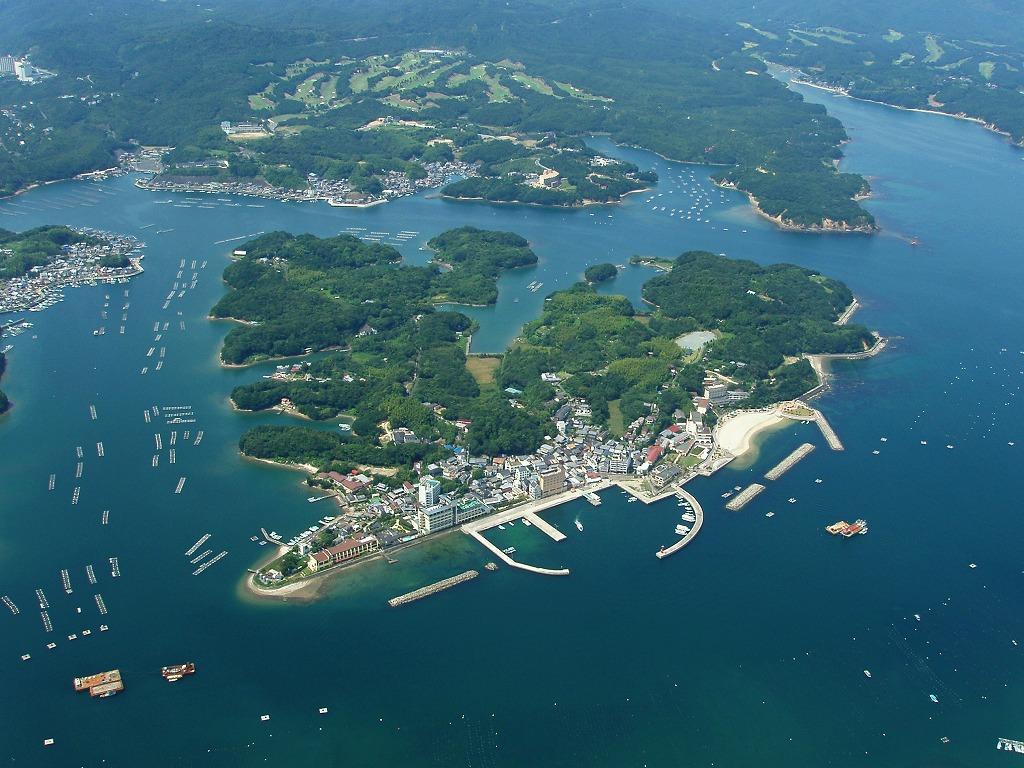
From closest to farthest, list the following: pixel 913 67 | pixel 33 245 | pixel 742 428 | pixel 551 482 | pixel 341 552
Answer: pixel 341 552 → pixel 551 482 → pixel 742 428 → pixel 33 245 → pixel 913 67

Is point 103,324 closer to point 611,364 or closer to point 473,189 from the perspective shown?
point 611,364

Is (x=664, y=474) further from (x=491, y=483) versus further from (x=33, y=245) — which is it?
(x=33, y=245)

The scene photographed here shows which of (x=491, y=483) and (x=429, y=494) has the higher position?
(x=429, y=494)

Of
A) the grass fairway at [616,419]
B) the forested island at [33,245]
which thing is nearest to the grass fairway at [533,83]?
the forested island at [33,245]

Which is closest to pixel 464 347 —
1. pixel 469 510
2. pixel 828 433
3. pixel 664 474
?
pixel 664 474

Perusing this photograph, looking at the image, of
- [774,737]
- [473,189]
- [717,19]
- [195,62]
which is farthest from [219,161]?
[717,19]

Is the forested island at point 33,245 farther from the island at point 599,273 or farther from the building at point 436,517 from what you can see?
the building at point 436,517
